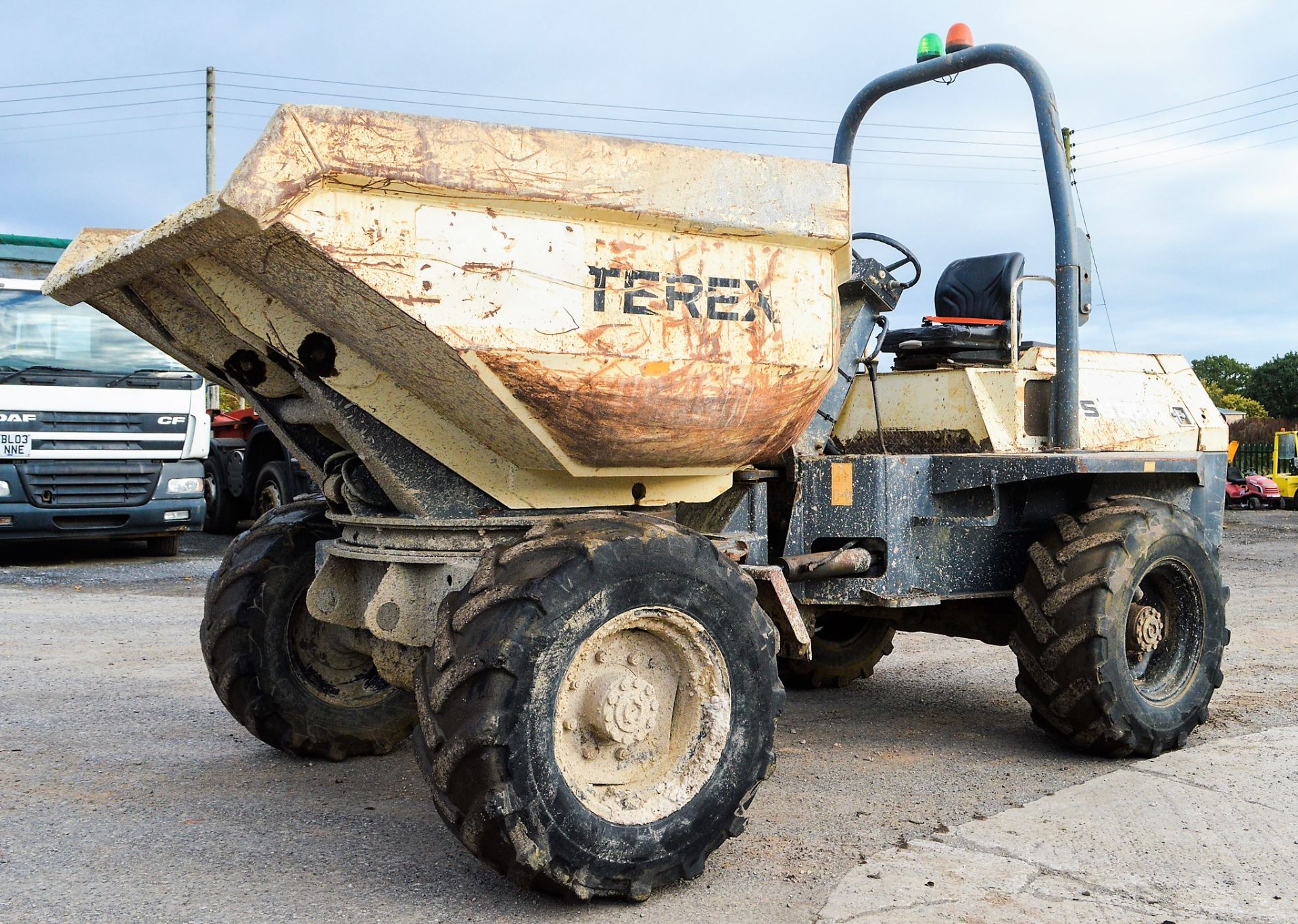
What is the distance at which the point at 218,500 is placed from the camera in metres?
15.2

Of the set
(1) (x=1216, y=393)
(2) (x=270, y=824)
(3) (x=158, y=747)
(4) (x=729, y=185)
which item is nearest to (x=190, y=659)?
(3) (x=158, y=747)

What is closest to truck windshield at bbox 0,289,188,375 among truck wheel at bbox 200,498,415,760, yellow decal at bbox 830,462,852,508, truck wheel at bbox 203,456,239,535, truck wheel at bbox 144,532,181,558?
truck wheel at bbox 144,532,181,558

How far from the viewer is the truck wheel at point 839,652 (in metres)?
6.23

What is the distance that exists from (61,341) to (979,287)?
28.2ft

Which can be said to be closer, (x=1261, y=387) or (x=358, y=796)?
(x=358, y=796)

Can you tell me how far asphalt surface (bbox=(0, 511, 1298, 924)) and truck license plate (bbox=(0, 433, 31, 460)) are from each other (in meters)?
4.21

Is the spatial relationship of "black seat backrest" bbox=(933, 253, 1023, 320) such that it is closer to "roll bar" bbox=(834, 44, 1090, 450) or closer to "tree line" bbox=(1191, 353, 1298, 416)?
"roll bar" bbox=(834, 44, 1090, 450)

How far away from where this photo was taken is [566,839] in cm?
318

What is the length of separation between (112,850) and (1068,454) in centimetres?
376

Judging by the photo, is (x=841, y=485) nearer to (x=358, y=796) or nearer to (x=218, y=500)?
(x=358, y=796)

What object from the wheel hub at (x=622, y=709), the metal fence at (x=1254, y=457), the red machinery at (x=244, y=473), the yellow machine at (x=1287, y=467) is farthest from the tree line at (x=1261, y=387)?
the wheel hub at (x=622, y=709)

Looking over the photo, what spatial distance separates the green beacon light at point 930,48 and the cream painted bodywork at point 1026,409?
1370 mm

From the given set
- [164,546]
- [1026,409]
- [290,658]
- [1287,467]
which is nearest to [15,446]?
[164,546]

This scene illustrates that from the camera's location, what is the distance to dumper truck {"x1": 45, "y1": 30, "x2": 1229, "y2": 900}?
3.16 metres
